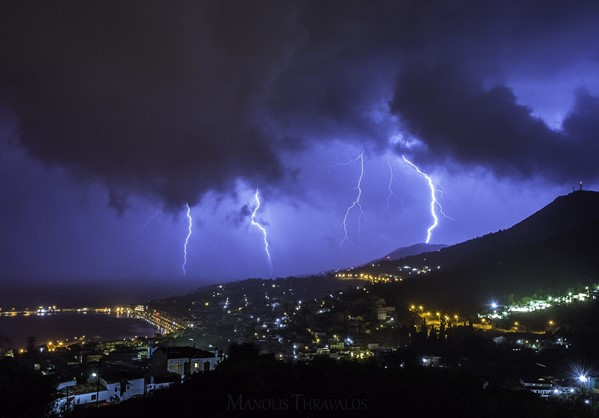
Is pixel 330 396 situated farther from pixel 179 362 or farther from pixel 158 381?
pixel 179 362

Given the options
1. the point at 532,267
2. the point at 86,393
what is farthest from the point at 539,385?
the point at 532,267

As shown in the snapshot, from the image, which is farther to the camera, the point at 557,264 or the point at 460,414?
the point at 557,264

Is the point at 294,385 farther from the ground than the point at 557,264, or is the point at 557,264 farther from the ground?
the point at 557,264

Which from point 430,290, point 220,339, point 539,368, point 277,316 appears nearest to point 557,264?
point 430,290

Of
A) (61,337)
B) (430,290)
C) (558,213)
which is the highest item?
(558,213)

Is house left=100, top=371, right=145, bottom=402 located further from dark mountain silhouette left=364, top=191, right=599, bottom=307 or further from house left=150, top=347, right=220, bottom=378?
dark mountain silhouette left=364, top=191, right=599, bottom=307

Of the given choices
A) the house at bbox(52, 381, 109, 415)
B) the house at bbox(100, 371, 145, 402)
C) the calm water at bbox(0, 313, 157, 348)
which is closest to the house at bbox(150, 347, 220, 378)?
the house at bbox(100, 371, 145, 402)

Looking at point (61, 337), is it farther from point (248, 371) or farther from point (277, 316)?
point (248, 371)
